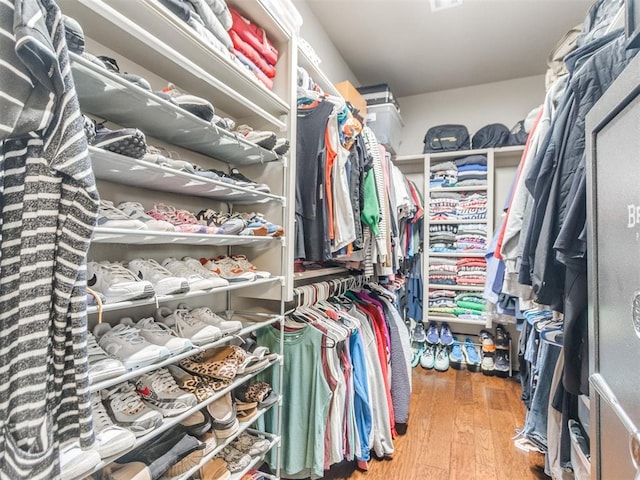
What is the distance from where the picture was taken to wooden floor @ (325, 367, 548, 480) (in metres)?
1.54

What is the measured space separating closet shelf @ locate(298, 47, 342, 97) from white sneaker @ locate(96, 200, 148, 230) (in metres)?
1.11

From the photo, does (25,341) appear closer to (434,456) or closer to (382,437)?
(382,437)

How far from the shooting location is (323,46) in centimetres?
224

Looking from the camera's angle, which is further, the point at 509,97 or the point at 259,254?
the point at 509,97

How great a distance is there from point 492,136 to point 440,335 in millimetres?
1858

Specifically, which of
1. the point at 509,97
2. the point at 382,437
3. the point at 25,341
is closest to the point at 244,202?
the point at 25,341

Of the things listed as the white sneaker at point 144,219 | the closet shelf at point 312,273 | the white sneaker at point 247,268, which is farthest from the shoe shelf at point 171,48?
the closet shelf at point 312,273

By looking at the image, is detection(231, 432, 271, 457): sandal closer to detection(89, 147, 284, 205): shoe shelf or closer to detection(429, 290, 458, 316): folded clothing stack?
detection(89, 147, 284, 205): shoe shelf

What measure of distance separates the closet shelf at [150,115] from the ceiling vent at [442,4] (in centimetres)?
158

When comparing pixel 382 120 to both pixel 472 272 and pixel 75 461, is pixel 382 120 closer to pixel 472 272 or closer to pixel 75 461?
pixel 472 272

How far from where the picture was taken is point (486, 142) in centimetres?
287

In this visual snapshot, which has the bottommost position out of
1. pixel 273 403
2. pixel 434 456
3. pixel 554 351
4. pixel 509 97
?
pixel 434 456

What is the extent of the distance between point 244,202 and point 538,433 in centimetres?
167

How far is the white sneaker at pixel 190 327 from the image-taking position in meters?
0.93
